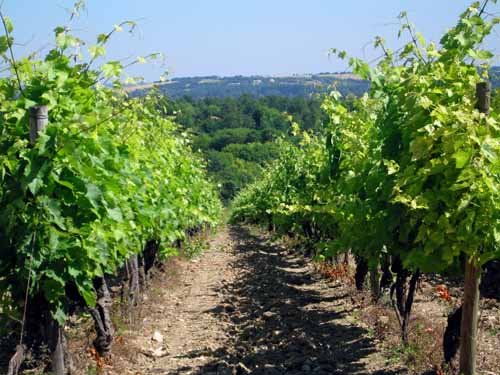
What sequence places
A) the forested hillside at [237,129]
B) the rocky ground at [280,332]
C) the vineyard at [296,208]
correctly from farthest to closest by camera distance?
the forested hillside at [237,129] < the rocky ground at [280,332] < the vineyard at [296,208]

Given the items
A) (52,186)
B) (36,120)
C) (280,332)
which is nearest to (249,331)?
(280,332)

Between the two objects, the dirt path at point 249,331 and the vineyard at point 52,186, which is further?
the dirt path at point 249,331

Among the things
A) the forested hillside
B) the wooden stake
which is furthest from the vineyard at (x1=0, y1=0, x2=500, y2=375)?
the forested hillside

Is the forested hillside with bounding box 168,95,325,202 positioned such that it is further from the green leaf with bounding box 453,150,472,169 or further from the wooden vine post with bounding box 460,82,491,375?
the green leaf with bounding box 453,150,472,169

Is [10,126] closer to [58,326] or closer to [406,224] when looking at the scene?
[58,326]

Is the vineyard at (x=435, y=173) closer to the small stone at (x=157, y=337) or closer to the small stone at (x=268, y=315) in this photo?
the small stone at (x=268, y=315)

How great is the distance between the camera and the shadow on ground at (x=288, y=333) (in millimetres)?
5742

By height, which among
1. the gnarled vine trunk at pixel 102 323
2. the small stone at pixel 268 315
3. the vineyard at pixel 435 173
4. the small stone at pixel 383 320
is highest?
the vineyard at pixel 435 173

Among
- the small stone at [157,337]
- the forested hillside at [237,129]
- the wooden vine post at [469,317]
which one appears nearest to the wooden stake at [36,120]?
the wooden vine post at [469,317]

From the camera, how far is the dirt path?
5855 mm

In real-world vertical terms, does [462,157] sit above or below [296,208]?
above

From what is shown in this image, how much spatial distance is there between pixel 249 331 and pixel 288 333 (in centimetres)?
60

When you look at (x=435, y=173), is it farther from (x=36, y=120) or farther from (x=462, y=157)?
(x=36, y=120)

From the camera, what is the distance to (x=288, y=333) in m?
6.89
